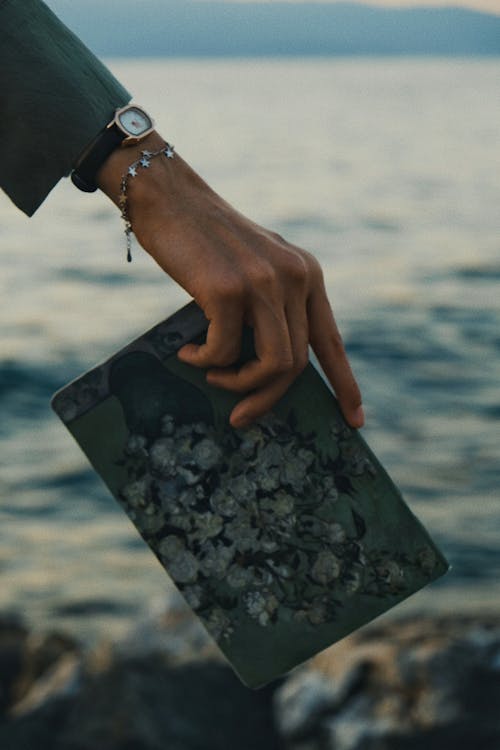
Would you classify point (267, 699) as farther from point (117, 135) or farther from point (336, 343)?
point (117, 135)

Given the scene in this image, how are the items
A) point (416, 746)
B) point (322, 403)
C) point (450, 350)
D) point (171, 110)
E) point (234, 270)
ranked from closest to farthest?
point (234, 270)
point (322, 403)
point (416, 746)
point (450, 350)
point (171, 110)

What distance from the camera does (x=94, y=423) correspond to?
58.6 inches

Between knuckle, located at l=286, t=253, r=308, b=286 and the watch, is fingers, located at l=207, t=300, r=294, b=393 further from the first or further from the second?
the watch

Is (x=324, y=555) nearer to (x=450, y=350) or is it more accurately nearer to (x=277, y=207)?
(x=450, y=350)

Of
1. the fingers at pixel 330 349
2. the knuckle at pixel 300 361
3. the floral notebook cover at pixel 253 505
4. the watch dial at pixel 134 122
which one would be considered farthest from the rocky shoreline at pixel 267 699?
the watch dial at pixel 134 122

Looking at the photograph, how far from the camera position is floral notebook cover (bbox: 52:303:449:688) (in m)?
1.47

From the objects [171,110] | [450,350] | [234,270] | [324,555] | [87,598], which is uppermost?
[234,270]

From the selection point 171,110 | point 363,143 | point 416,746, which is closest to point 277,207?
point 363,143

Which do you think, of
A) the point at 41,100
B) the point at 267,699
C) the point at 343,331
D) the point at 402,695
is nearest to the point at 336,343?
the point at 41,100

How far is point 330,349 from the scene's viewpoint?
4.47 ft

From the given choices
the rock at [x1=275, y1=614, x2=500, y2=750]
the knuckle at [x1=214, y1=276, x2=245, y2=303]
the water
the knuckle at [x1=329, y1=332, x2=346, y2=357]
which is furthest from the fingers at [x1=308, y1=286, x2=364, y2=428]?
the water

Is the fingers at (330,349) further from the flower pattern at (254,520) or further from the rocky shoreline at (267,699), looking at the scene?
the rocky shoreline at (267,699)

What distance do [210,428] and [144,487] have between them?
0.10 meters

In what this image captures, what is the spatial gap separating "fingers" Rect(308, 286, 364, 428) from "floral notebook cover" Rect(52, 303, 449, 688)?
3 cm
